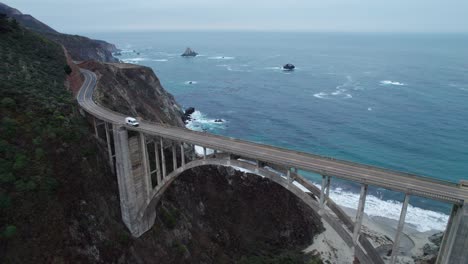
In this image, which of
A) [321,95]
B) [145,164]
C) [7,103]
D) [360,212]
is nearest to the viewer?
[360,212]

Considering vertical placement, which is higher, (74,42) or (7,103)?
(74,42)

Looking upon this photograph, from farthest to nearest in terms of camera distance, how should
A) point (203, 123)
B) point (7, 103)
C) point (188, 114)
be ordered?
point (188, 114)
point (203, 123)
point (7, 103)

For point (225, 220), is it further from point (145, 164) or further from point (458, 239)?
point (458, 239)

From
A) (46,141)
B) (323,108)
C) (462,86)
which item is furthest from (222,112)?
(462,86)

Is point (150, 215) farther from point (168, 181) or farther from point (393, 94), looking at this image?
point (393, 94)

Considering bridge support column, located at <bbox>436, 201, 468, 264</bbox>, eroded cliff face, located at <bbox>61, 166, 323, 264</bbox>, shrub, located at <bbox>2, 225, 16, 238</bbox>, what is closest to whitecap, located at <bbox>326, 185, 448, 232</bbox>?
eroded cliff face, located at <bbox>61, 166, 323, 264</bbox>

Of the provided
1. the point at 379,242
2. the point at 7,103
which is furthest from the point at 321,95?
the point at 7,103

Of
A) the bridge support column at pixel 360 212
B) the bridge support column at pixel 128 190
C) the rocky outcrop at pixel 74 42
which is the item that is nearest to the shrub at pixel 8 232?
the bridge support column at pixel 128 190
